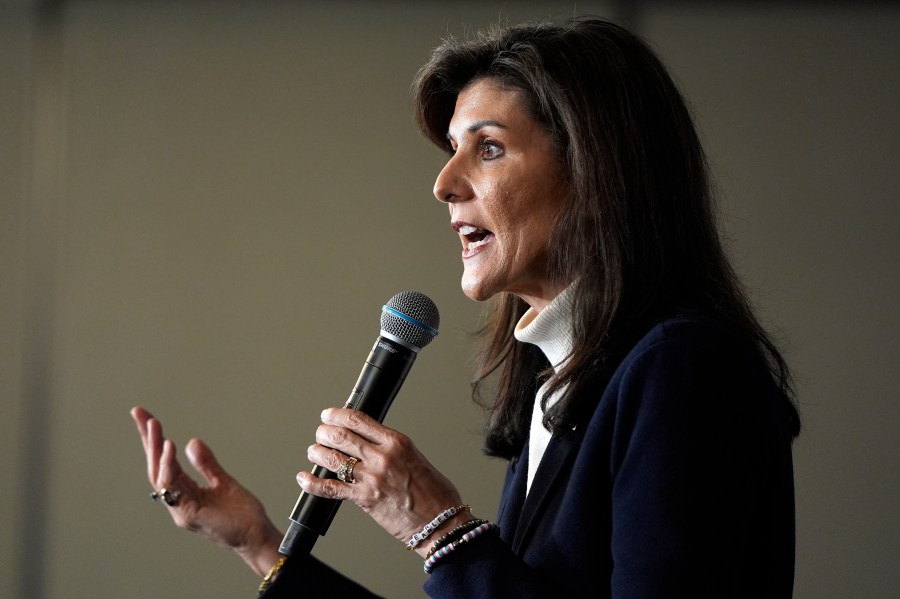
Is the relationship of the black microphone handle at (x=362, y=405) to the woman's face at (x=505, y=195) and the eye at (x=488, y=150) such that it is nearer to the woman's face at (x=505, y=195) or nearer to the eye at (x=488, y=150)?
the woman's face at (x=505, y=195)

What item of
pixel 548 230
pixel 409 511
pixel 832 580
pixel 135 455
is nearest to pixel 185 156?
A: pixel 135 455

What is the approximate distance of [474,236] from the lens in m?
1.50

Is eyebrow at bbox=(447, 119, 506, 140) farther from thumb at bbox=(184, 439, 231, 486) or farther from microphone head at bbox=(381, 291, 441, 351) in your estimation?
thumb at bbox=(184, 439, 231, 486)

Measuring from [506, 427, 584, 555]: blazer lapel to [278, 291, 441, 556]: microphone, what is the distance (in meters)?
0.23

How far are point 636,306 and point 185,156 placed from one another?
2.57 m

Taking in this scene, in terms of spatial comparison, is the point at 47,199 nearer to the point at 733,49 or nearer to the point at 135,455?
the point at 135,455

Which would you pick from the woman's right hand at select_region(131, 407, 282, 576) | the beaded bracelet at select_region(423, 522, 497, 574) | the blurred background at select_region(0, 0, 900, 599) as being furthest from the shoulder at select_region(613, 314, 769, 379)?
the blurred background at select_region(0, 0, 900, 599)

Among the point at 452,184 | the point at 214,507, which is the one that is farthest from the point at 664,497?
the point at 214,507

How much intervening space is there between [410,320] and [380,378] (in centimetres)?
10

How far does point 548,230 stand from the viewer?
1.42 metres

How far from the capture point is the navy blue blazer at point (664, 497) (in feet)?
3.28

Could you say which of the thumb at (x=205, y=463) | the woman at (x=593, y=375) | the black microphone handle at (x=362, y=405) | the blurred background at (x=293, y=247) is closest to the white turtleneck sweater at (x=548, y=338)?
the woman at (x=593, y=375)

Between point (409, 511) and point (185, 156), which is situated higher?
point (185, 156)

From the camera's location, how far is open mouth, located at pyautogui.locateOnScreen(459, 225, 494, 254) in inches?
57.9
